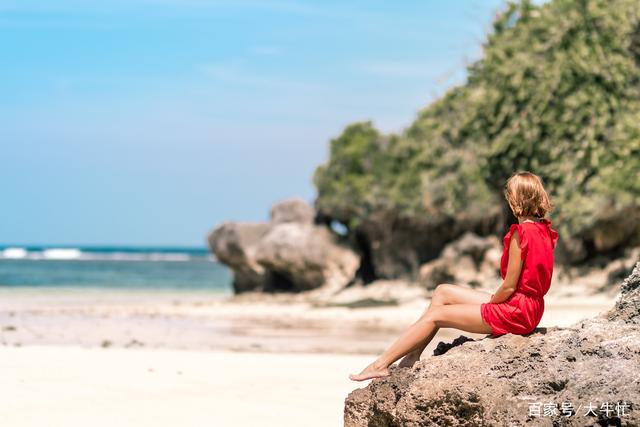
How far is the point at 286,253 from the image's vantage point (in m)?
35.5

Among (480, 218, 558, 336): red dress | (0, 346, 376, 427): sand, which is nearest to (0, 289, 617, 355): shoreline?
(0, 346, 376, 427): sand

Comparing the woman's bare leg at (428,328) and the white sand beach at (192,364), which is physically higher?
the woman's bare leg at (428,328)

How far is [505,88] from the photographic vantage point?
83.0 feet

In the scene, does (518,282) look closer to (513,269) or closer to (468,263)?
(513,269)

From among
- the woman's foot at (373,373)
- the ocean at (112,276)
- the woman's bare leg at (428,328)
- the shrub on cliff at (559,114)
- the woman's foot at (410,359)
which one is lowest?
the ocean at (112,276)

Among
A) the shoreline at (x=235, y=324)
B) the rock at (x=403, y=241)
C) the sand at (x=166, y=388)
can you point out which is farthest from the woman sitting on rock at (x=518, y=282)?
the rock at (x=403, y=241)

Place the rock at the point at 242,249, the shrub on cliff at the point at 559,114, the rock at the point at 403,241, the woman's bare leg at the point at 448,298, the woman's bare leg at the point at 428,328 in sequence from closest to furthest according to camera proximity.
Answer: the woman's bare leg at the point at 428,328, the woman's bare leg at the point at 448,298, the shrub on cliff at the point at 559,114, the rock at the point at 403,241, the rock at the point at 242,249

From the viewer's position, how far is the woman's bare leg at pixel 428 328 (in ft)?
23.1

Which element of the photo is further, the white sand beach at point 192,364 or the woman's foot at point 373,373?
the white sand beach at point 192,364

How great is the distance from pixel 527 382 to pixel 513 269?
2.68ft

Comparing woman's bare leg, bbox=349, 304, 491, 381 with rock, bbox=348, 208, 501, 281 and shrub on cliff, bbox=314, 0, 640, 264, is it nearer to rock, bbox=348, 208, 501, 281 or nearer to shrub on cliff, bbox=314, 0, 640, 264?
shrub on cliff, bbox=314, 0, 640, 264

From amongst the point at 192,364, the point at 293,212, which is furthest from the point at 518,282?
the point at 293,212

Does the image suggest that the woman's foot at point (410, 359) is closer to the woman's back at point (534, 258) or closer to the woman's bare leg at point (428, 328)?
the woman's bare leg at point (428, 328)

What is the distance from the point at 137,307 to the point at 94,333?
34.9 feet
